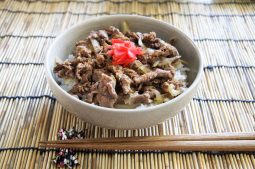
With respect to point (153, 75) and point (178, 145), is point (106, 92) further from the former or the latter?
point (178, 145)

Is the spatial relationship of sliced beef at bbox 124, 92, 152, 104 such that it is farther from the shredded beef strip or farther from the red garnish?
the red garnish

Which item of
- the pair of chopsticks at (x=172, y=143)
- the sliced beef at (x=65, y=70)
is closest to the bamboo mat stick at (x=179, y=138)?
the pair of chopsticks at (x=172, y=143)

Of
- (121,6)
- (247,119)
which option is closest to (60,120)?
(247,119)

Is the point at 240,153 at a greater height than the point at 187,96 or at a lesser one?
lesser

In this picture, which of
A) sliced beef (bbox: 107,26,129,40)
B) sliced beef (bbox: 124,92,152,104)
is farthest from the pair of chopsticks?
sliced beef (bbox: 107,26,129,40)

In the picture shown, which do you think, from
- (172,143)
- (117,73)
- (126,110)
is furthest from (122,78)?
(172,143)

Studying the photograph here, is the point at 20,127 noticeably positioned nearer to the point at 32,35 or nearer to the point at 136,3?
the point at 32,35

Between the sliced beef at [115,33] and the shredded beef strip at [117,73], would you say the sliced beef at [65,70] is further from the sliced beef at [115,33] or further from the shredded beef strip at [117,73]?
the sliced beef at [115,33]
